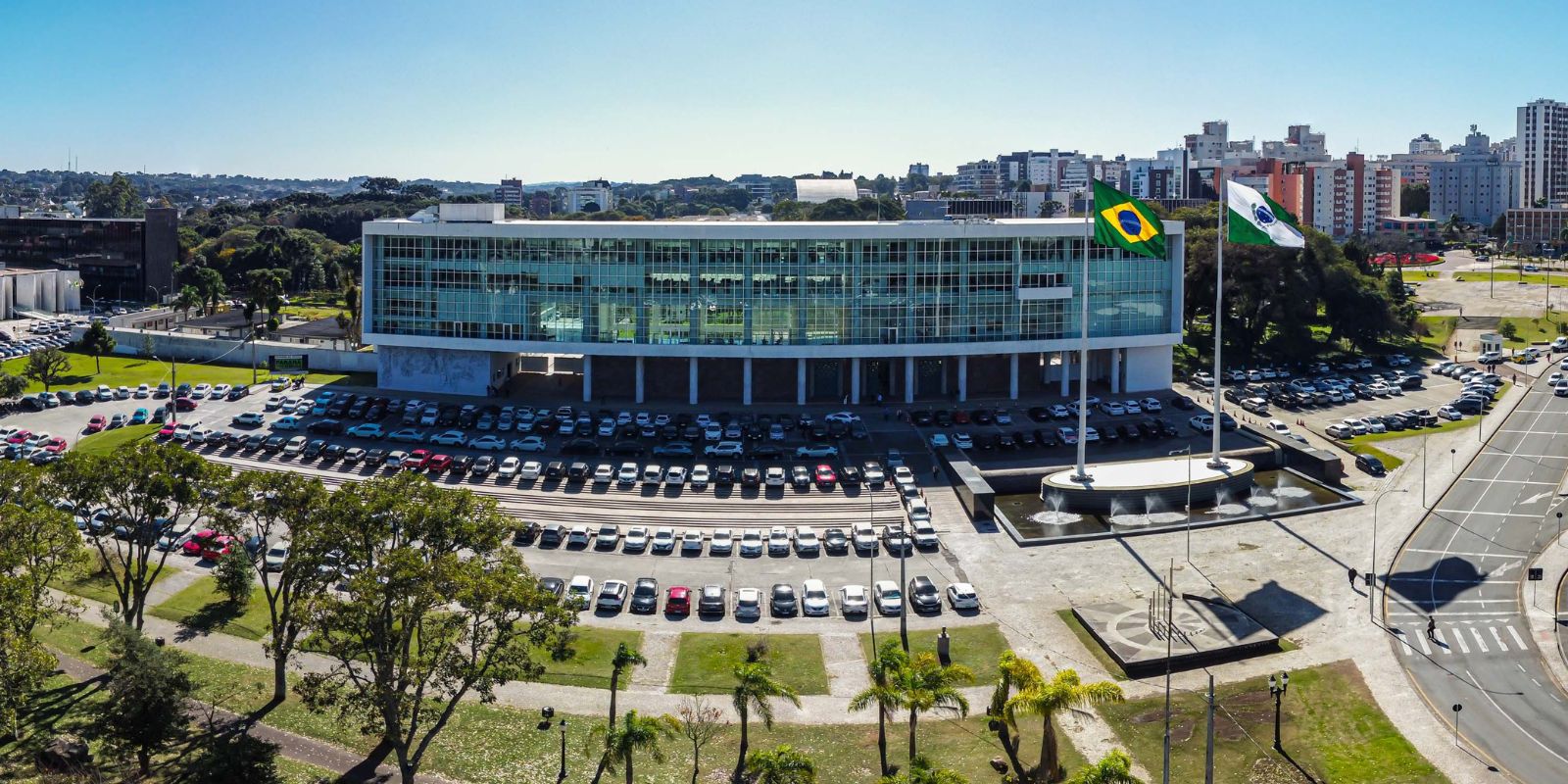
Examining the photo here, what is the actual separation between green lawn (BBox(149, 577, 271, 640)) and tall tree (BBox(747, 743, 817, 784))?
24989 millimetres

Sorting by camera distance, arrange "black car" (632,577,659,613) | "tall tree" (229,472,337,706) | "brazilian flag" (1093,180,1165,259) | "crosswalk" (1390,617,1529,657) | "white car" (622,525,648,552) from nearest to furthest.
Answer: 1. "tall tree" (229,472,337,706)
2. "crosswalk" (1390,617,1529,657)
3. "black car" (632,577,659,613)
4. "white car" (622,525,648,552)
5. "brazilian flag" (1093,180,1165,259)

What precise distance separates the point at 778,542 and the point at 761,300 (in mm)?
28307

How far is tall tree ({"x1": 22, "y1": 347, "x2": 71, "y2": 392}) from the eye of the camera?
92625 mm

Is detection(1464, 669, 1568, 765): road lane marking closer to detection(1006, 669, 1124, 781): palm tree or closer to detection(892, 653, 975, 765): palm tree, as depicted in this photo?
detection(1006, 669, 1124, 781): palm tree

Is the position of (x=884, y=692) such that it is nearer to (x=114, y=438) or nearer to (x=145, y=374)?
(x=114, y=438)

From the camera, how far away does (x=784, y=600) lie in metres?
52.3

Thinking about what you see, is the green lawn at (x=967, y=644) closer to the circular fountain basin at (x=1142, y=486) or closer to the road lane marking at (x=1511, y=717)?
the road lane marking at (x=1511, y=717)

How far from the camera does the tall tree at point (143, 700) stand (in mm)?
39031

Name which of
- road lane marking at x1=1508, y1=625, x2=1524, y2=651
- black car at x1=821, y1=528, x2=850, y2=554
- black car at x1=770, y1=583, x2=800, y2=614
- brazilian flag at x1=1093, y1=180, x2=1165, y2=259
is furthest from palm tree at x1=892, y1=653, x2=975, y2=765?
brazilian flag at x1=1093, y1=180, x2=1165, y2=259

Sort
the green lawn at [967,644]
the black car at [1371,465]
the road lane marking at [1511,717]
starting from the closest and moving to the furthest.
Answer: the road lane marking at [1511,717]
the green lawn at [967,644]
the black car at [1371,465]

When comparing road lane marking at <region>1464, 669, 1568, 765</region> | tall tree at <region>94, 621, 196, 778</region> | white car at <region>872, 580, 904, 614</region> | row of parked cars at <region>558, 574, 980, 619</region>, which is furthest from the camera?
row of parked cars at <region>558, 574, 980, 619</region>

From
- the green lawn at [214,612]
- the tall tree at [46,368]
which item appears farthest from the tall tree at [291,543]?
the tall tree at [46,368]

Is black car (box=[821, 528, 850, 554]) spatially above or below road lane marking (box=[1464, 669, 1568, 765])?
above

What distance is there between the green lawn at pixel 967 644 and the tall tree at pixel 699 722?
7.27 meters
